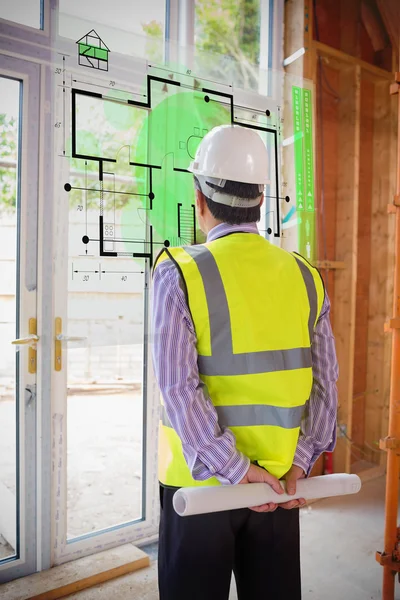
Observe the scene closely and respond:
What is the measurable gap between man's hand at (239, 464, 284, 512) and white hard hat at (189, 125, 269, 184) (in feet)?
2.36

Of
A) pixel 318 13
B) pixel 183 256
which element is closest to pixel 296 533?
pixel 183 256

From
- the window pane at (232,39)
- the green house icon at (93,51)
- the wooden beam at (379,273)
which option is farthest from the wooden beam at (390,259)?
the green house icon at (93,51)

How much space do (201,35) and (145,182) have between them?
101 cm

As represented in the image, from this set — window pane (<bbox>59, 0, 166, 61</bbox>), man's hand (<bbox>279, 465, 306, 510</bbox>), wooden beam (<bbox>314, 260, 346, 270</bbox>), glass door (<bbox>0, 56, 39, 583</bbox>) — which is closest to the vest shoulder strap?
man's hand (<bbox>279, 465, 306, 510</bbox>)

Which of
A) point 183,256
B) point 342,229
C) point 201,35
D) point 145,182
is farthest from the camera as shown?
point 342,229

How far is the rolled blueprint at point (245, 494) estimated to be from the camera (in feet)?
3.66

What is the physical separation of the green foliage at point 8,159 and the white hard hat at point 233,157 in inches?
40.4

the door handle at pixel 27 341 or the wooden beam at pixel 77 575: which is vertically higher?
the door handle at pixel 27 341

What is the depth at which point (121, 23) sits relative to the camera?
2393 millimetres

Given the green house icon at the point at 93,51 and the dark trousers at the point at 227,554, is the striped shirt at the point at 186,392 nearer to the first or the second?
the dark trousers at the point at 227,554

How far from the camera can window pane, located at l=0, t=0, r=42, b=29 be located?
209 centimetres

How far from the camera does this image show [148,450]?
2.64 metres

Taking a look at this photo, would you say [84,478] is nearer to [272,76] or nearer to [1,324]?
[1,324]

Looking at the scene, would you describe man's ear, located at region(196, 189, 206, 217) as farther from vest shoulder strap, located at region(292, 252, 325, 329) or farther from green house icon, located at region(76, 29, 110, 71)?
green house icon, located at region(76, 29, 110, 71)
